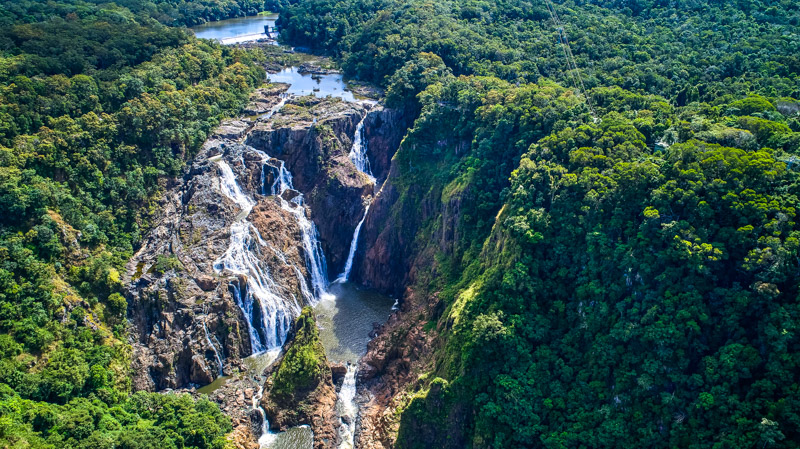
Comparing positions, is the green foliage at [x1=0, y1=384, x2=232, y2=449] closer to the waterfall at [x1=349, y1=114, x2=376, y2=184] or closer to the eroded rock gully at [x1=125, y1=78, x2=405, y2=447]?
the eroded rock gully at [x1=125, y1=78, x2=405, y2=447]

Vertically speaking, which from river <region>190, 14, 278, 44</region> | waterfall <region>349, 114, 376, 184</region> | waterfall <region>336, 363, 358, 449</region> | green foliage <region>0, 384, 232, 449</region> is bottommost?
waterfall <region>336, 363, 358, 449</region>

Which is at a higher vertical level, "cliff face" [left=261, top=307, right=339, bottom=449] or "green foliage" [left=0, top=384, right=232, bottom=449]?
"green foliage" [left=0, top=384, right=232, bottom=449]

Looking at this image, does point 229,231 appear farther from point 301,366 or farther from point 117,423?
point 117,423

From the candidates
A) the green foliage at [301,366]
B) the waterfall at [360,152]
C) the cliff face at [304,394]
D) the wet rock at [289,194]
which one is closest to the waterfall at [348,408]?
the cliff face at [304,394]

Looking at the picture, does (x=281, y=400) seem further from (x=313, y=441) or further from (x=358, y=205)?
(x=358, y=205)

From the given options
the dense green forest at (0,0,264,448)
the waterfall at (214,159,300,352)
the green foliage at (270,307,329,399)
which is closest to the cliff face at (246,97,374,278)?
the dense green forest at (0,0,264,448)

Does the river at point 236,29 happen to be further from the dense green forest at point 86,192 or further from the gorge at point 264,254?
the gorge at point 264,254

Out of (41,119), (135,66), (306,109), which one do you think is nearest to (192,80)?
(135,66)
